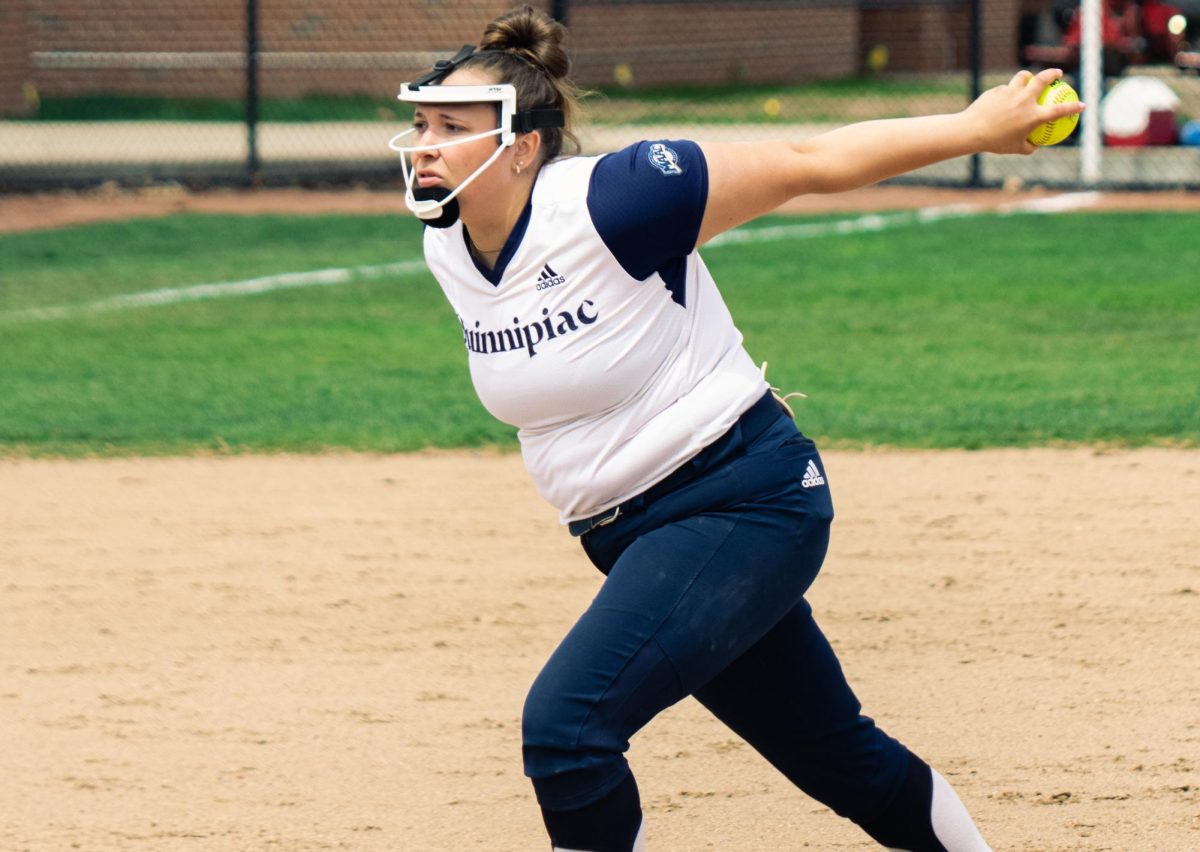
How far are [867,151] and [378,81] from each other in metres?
22.3

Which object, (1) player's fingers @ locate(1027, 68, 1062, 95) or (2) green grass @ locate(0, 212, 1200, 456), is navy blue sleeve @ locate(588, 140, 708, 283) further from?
(2) green grass @ locate(0, 212, 1200, 456)

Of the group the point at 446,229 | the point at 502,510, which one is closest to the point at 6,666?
the point at 502,510

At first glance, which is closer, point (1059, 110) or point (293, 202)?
point (1059, 110)

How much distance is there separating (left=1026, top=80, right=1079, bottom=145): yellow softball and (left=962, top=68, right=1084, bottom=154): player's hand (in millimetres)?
34

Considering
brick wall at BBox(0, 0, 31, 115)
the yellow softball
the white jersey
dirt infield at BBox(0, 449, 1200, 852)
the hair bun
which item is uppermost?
brick wall at BBox(0, 0, 31, 115)

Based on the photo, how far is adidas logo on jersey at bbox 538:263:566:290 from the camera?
→ 3.49 meters

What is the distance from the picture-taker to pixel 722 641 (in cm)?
335

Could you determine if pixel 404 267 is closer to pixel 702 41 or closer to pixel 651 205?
pixel 651 205

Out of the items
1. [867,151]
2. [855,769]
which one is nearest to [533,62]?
[867,151]

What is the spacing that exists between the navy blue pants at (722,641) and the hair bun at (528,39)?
85 cm

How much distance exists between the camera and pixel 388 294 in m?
12.7

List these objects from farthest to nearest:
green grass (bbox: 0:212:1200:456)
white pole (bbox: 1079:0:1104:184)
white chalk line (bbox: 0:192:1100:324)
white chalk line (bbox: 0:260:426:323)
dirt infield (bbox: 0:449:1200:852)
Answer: white pole (bbox: 1079:0:1104:184) → white chalk line (bbox: 0:192:1100:324) → white chalk line (bbox: 0:260:426:323) → green grass (bbox: 0:212:1200:456) → dirt infield (bbox: 0:449:1200:852)

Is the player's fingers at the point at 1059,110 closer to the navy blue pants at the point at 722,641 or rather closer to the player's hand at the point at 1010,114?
the player's hand at the point at 1010,114

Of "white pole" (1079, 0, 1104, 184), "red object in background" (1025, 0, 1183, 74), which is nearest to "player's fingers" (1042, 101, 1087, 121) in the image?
"white pole" (1079, 0, 1104, 184)
